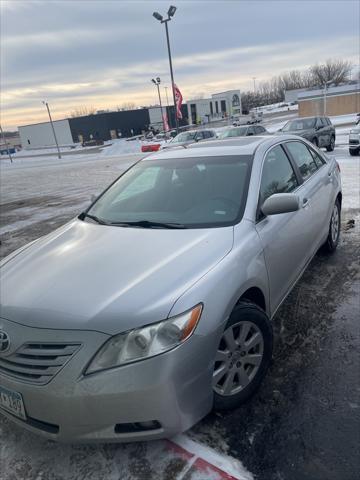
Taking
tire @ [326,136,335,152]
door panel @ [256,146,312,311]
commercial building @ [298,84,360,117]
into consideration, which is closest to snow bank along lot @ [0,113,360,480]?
door panel @ [256,146,312,311]

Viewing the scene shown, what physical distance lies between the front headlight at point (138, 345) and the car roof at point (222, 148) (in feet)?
6.46

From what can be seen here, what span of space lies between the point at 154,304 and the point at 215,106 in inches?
4130

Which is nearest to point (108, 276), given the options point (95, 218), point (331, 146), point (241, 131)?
point (95, 218)

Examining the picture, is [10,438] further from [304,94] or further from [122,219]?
[304,94]

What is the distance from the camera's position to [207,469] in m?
2.12

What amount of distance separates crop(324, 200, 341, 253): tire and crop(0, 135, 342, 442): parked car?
1.53 metres

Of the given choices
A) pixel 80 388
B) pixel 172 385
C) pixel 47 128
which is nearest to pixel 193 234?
pixel 172 385

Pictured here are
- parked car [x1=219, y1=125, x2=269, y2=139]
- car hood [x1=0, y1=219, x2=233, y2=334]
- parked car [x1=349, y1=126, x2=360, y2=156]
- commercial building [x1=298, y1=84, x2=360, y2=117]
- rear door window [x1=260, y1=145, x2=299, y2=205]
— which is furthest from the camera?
commercial building [x1=298, y1=84, x2=360, y2=117]

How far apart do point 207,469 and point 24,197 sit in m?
13.5

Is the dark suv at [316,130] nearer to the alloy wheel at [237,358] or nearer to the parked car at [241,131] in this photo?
the parked car at [241,131]

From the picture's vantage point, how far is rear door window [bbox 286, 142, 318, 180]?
4066mm

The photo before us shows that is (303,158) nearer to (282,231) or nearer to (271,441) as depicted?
(282,231)

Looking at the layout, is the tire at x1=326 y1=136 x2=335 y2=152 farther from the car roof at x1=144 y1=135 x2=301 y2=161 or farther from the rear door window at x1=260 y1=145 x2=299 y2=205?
the rear door window at x1=260 y1=145 x2=299 y2=205

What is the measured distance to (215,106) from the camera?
330 feet
